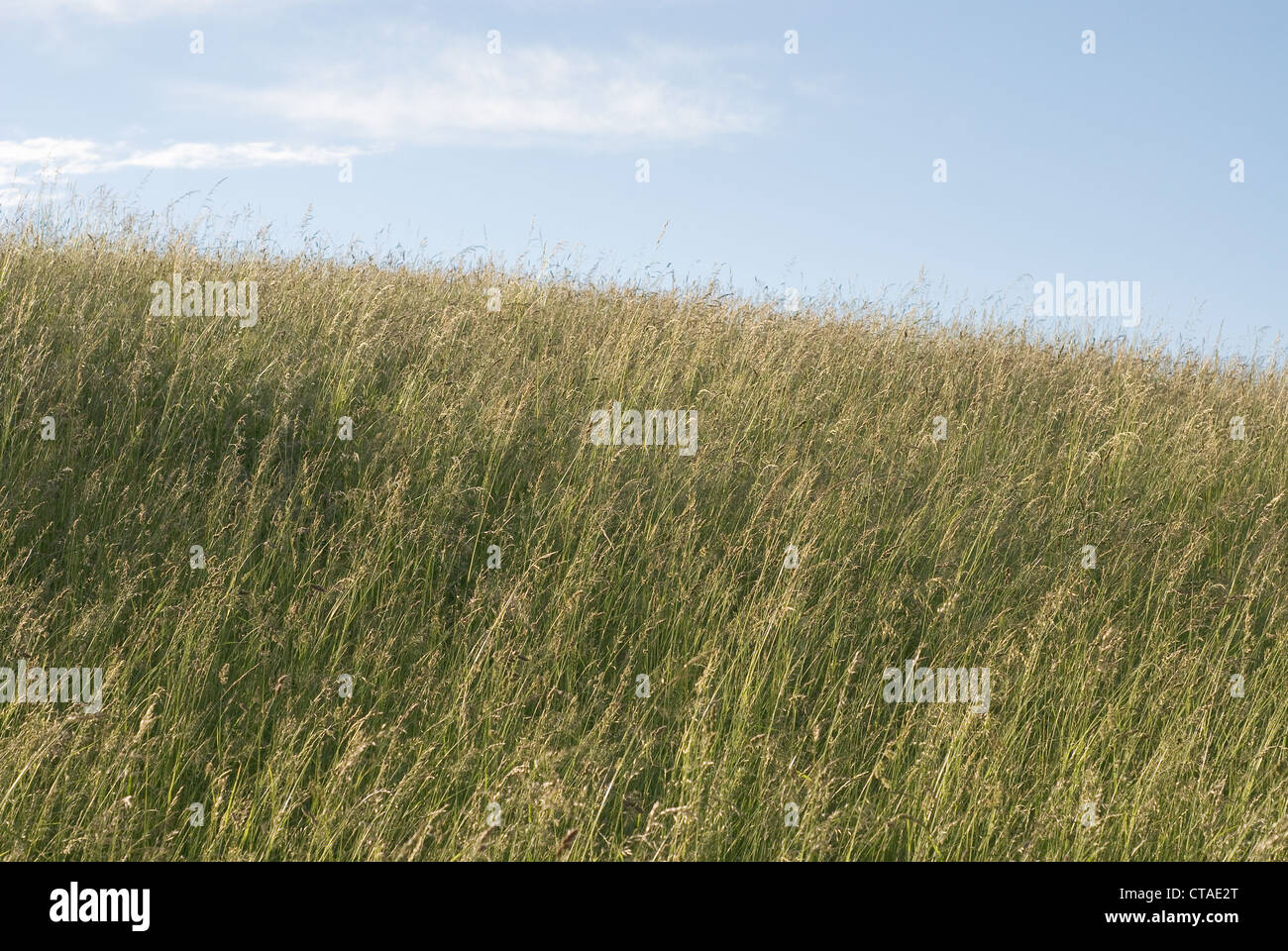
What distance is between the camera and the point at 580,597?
4.29 metres

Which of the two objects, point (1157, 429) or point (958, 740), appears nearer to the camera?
point (958, 740)

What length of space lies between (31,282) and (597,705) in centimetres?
507

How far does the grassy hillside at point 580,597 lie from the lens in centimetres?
321

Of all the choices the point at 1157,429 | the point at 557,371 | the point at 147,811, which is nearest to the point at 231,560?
the point at 147,811

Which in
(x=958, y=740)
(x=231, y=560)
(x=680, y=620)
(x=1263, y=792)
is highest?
(x=231, y=560)

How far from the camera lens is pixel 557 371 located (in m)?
6.53

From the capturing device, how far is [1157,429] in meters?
7.38

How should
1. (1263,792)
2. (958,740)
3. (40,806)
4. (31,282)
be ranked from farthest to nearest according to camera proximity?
(31,282) → (1263,792) → (958,740) → (40,806)

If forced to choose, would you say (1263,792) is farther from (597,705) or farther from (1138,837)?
(597,705)

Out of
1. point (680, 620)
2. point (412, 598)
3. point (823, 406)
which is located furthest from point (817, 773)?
point (823, 406)

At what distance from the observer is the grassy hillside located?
3.21 meters
